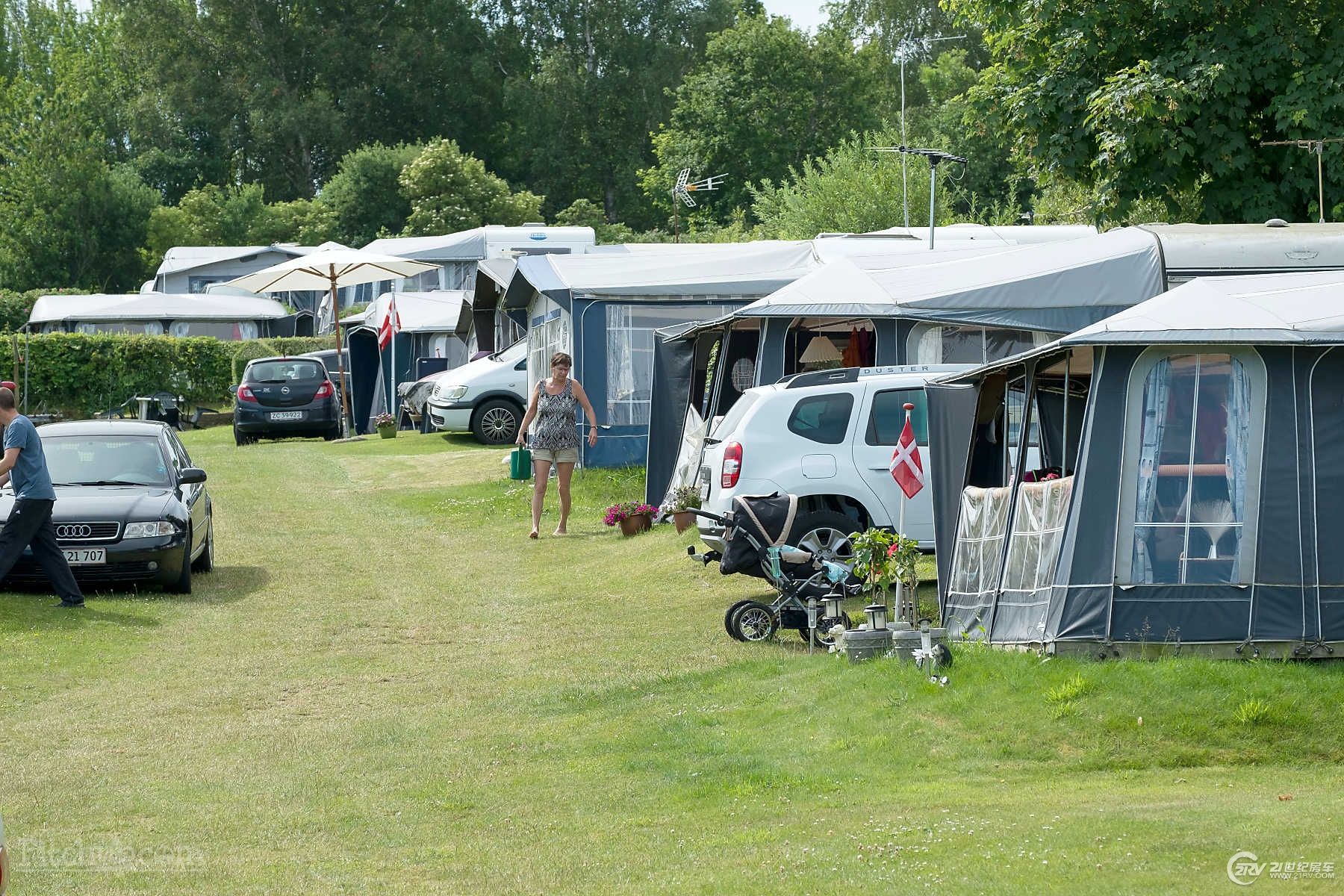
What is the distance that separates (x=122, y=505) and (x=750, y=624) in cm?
564

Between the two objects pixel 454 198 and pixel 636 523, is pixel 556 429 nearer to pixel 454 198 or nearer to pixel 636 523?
pixel 636 523

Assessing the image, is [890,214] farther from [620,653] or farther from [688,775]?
[688,775]

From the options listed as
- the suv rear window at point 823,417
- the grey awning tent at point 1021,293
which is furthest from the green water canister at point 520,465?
the suv rear window at point 823,417

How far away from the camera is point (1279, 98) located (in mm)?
21172

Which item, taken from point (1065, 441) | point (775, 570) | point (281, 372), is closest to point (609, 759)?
point (775, 570)

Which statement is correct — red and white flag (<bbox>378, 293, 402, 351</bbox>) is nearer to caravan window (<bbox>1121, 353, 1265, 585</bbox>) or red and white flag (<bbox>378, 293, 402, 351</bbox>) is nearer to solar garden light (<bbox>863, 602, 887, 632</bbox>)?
solar garden light (<bbox>863, 602, 887, 632</bbox>)

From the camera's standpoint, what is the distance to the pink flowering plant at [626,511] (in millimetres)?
17094

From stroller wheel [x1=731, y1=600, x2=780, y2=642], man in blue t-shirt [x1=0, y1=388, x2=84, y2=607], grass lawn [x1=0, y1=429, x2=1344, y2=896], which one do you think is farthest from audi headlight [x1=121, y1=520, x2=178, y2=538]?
stroller wheel [x1=731, y1=600, x2=780, y2=642]

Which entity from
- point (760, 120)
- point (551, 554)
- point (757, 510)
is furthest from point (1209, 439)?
point (760, 120)

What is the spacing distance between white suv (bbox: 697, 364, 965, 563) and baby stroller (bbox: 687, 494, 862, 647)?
37.1 inches

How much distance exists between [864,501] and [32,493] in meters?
6.41

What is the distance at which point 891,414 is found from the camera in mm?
13078

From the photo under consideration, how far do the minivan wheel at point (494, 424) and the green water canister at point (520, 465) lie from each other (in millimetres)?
5511

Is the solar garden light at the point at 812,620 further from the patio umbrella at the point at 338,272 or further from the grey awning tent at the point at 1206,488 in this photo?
the patio umbrella at the point at 338,272
